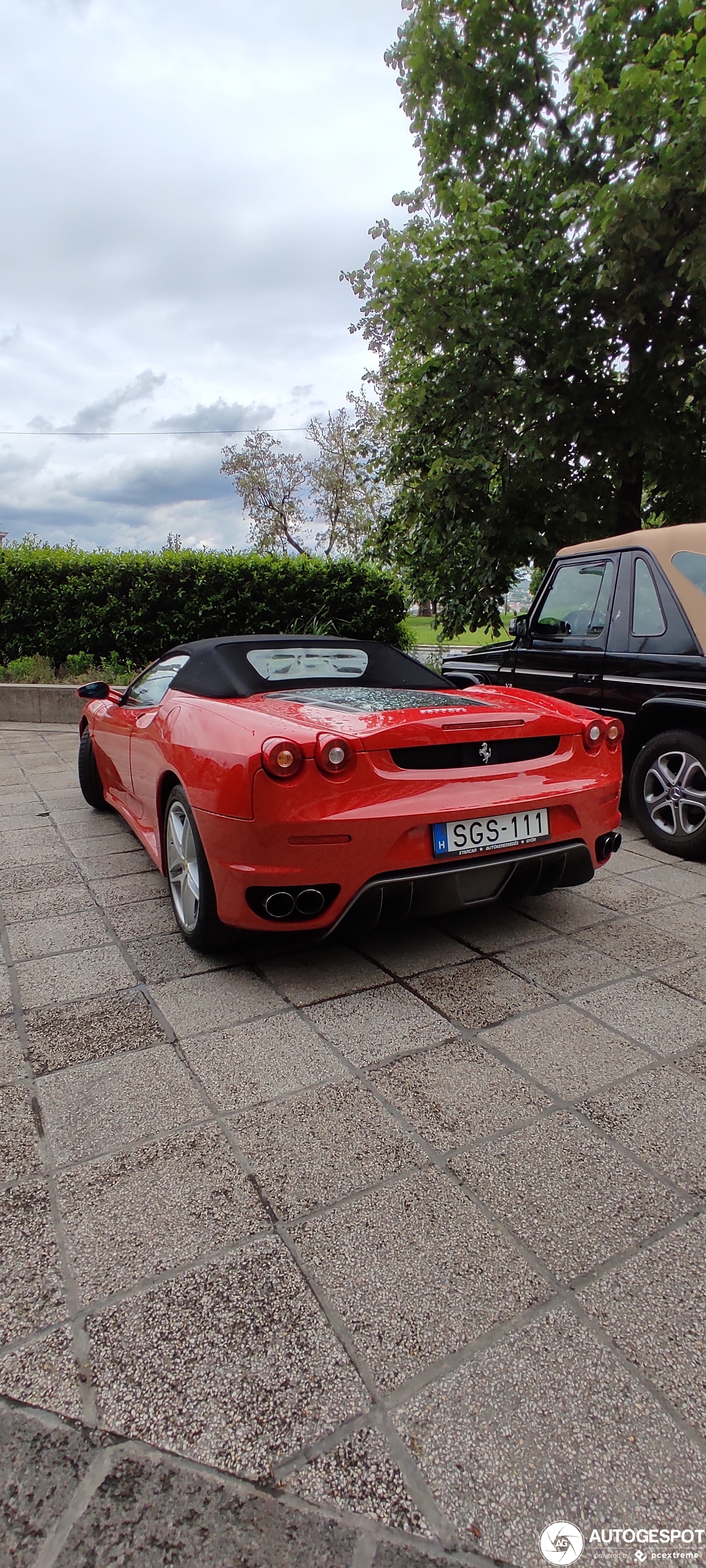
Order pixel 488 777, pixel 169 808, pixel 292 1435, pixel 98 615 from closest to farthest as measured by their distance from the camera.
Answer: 1. pixel 292 1435
2. pixel 488 777
3. pixel 169 808
4. pixel 98 615

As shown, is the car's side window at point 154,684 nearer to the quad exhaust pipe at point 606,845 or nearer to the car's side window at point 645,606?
the quad exhaust pipe at point 606,845

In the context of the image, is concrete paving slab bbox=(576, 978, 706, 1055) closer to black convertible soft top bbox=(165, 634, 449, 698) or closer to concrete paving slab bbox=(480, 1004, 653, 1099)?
concrete paving slab bbox=(480, 1004, 653, 1099)

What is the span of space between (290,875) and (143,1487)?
5.30ft

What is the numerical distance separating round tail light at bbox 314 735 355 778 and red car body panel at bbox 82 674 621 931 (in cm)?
2

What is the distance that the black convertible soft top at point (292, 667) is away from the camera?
3463 mm

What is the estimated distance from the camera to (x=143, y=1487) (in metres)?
1.22

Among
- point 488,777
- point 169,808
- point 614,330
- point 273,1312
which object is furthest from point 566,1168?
point 614,330

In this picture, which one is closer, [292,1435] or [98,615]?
[292,1435]

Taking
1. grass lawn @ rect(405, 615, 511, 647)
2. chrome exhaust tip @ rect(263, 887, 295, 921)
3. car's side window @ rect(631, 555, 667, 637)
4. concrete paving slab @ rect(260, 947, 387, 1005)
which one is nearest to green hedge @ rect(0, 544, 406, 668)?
grass lawn @ rect(405, 615, 511, 647)

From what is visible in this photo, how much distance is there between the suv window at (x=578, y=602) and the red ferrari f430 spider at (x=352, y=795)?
1.73 meters

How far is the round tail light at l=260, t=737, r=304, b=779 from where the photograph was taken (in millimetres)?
2580

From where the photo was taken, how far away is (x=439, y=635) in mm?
10984

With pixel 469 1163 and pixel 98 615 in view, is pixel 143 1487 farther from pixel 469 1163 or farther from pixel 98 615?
pixel 98 615

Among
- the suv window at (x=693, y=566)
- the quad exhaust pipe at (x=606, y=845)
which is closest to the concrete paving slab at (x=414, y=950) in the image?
the quad exhaust pipe at (x=606, y=845)
